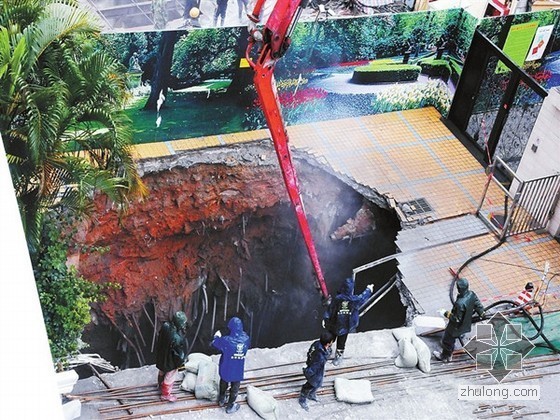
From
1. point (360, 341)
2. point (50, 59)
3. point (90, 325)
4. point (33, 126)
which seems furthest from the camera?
point (90, 325)

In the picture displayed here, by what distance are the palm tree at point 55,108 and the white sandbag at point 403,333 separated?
5.03 metres

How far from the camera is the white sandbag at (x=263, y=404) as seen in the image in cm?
1300

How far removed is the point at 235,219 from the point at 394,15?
5082 millimetres

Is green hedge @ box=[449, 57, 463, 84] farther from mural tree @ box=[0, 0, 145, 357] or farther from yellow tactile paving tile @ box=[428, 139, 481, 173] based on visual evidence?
mural tree @ box=[0, 0, 145, 357]

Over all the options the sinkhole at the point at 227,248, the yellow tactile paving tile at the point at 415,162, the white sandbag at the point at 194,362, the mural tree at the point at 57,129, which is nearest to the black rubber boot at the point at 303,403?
the white sandbag at the point at 194,362

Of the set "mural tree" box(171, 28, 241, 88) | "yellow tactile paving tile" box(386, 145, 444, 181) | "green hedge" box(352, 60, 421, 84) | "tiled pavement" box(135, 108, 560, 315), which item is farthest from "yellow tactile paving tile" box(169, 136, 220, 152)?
"yellow tactile paving tile" box(386, 145, 444, 181)

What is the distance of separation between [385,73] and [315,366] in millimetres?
7672

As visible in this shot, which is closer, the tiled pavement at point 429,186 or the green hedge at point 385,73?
the tiled pavement at point 429,186

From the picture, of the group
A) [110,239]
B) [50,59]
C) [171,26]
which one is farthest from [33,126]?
[171,26]

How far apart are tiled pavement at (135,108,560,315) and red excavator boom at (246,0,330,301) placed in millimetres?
1854

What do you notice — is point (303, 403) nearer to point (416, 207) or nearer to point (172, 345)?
point (172, 345)

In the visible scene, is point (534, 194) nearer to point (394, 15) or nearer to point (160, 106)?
point (394, 15)

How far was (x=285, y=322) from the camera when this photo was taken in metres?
16.7

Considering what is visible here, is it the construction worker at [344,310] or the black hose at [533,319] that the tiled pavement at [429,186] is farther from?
the construction worker at [344,310]
